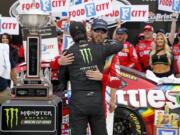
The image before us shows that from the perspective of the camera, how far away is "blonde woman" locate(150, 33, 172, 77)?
9328 mm

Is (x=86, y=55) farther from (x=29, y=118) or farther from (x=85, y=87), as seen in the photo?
(x=29, y=118)

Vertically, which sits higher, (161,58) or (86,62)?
(86,62)

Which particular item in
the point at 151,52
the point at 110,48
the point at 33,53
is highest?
the point at 110,48

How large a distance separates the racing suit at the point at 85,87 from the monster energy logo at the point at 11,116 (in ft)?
2.61

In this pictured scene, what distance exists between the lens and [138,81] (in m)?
8.91

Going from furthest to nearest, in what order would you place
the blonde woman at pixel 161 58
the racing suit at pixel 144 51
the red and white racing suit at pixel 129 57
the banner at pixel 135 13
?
1. the banner at pixel 135 13
2. the racing suit at pixel 144 51
3. the red and white racing suit at pixel 129 57
4. the blonde woman at pixel 161 58

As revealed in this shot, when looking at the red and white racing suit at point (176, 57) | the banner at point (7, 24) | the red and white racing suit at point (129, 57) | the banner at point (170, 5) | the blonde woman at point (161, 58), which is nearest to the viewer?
the blonde woman at point (161, 58)

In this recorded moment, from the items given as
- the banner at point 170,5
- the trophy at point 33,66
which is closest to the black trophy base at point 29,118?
the trophy at point 33,66

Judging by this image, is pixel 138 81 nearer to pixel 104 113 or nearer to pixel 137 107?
pixel 137 107

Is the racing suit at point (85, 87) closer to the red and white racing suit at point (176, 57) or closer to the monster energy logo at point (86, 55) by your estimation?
the monster energy logo at point (86, 55)

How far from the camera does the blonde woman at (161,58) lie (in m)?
9.33

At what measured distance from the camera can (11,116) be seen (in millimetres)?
7289

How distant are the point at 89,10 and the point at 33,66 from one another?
465 cm

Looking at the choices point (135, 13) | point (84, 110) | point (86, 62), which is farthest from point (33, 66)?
point (135, 13)
